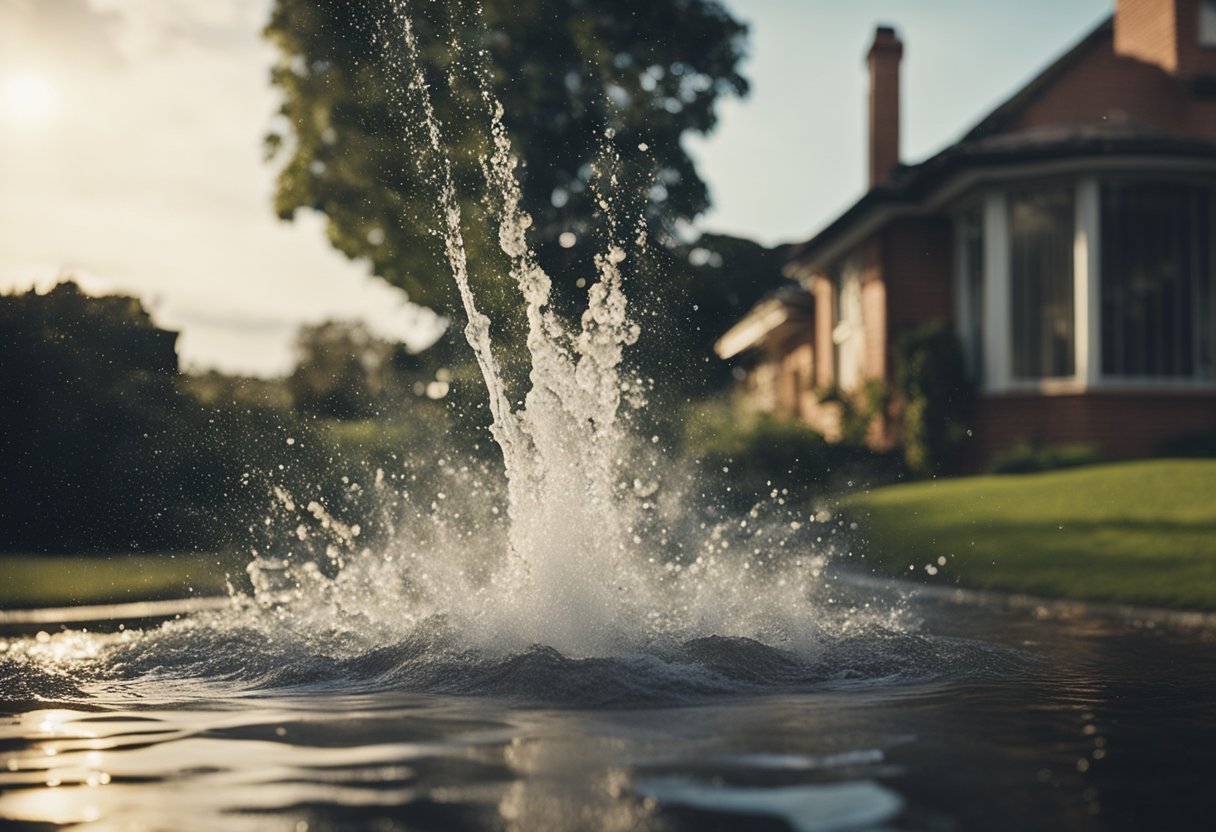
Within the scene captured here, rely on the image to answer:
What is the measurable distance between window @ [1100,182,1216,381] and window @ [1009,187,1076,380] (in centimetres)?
58

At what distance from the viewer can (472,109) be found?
76.2ft

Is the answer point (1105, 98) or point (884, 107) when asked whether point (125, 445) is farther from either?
point (1105, 98)

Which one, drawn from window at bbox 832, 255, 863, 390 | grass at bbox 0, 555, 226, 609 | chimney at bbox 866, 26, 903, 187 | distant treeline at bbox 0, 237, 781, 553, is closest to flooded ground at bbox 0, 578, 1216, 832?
grass at bbox 0, 555, 226, 609

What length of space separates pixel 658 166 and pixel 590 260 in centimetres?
378

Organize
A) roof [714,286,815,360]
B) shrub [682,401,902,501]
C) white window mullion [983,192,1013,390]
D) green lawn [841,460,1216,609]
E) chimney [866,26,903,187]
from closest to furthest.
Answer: green lawn [841,460,1216,609] → white window mullion [983,192,1013,390] → shrub [682,401,902,501] → chimney [866,26,903,187] → roof [714,286,815,360]

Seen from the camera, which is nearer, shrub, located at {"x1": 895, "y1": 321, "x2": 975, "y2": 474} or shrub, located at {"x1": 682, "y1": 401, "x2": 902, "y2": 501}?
shrub, located at {"x1": 895, "y1": 321, "x2": 975, "y2": 474}

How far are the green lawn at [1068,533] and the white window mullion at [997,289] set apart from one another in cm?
275

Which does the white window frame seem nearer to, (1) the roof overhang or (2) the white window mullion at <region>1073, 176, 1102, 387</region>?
(2) the white window mullion at <region>1073, 176, 1102, 387</region>

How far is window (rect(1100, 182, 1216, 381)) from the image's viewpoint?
19.6 m

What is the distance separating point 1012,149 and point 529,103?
9694 millimetres

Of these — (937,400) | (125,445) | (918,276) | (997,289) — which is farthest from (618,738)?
(918,276)

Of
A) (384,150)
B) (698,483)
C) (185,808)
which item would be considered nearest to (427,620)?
(185,808)

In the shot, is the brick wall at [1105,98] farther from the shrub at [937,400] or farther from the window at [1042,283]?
the shrub at [937,400]

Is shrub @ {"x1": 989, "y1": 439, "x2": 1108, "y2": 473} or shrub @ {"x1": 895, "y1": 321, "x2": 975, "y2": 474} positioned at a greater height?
shrub @ {"x1": 895, "y1": 321, "x2": 975, "y2": 474}
